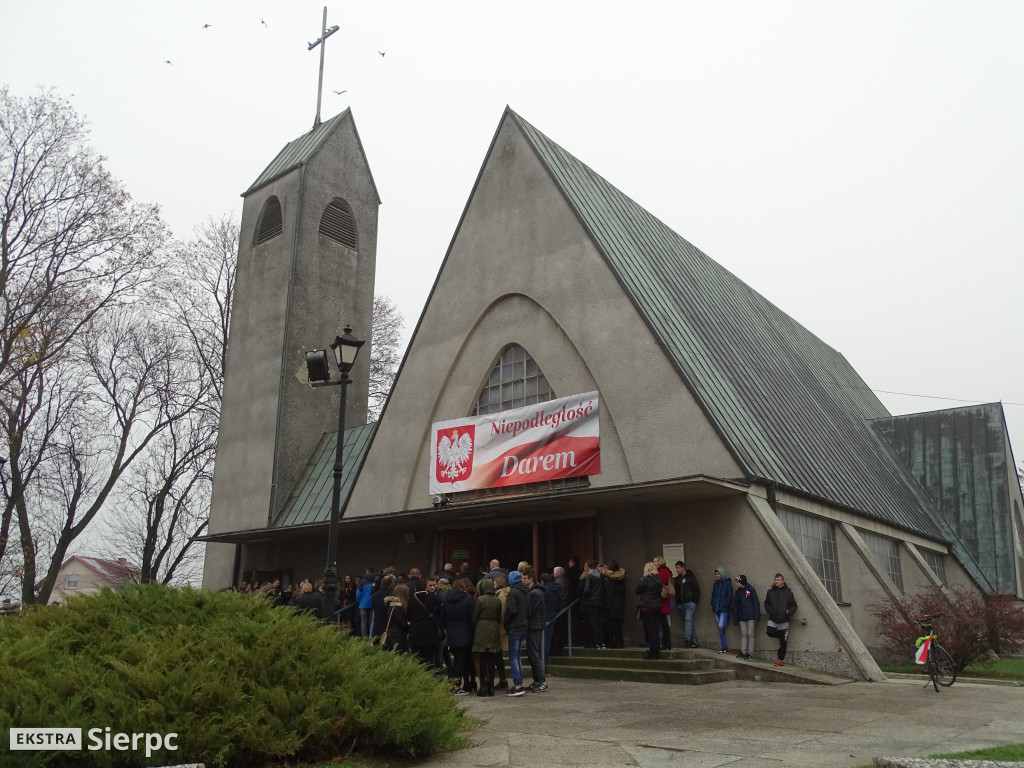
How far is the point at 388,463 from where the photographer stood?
21641 millimetres

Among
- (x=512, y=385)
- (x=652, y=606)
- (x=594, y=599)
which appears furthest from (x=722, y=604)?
(x=512, y=385)

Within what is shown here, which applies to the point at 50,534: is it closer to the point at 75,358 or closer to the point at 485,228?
the point at 75,358

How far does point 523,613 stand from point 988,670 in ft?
32.2

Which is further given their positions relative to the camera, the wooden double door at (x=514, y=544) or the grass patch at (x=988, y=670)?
the wooden double door at (x=514, y=544)

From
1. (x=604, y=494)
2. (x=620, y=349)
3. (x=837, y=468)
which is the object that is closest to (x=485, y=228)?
(x=620, y=349)

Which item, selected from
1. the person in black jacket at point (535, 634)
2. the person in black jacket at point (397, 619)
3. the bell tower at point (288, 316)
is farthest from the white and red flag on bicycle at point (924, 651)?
the bell tower at point (288, 316)

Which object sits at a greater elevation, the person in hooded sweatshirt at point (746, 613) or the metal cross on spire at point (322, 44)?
the metal cross on spire at point (322, 44)

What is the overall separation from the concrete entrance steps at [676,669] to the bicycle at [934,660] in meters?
1.24

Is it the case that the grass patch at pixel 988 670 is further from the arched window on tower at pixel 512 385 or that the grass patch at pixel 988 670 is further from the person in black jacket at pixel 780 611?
the arched window on tower at pixel 512 385

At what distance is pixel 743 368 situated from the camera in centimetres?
2053

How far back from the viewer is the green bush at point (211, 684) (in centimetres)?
614

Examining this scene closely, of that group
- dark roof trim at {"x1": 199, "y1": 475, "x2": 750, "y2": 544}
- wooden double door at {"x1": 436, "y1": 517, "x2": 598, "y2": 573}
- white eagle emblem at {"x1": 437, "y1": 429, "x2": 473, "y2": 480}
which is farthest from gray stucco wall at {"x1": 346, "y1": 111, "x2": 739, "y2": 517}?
wooden double door at {"x1": 436, "y1": 517, "x2": 598, "y2": 573}

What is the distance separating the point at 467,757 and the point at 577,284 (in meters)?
13.0

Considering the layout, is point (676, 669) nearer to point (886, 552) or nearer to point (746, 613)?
point (746, 613)
